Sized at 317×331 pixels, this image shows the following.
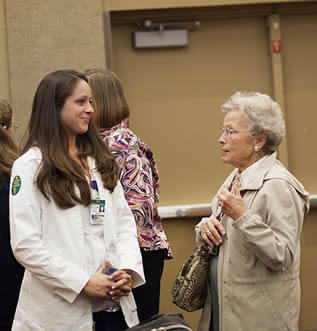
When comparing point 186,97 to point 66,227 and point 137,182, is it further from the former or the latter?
point 66,227

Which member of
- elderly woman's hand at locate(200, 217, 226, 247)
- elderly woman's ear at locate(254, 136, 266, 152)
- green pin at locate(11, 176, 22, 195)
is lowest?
elderly woman's hand at locate(200, 217, 226, 247)

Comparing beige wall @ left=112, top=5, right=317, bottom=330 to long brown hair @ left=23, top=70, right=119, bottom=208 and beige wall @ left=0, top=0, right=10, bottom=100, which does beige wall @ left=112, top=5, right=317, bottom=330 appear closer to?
beige wall @ left=0, top=0, right=10, bottom=100

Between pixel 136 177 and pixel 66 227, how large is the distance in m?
0.89

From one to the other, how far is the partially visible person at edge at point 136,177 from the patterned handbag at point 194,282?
0.66 ft

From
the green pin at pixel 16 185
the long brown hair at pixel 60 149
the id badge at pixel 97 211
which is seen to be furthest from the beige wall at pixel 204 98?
the green pin at pixel 16 185

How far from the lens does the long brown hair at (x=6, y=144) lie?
324 cm

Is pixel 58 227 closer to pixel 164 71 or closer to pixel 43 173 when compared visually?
pixel 43 173

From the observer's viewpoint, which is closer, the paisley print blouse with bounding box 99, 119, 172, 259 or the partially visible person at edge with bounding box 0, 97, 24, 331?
the partially visible person at edge with bounding box 0, 97, 24, 331

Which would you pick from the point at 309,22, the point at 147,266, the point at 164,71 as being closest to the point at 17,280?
the point at 147,266

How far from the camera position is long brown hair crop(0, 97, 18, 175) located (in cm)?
324

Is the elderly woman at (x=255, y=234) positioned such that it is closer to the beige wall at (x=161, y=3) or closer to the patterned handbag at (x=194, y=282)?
the patterned handbag at (x=194, y=282)

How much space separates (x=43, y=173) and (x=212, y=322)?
126 cm

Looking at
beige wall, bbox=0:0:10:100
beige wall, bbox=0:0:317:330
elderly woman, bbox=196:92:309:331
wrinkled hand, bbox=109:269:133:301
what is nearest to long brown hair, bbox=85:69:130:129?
elderly woman, bbox=196:92:309:331

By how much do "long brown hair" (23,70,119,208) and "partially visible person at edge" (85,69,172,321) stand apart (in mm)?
508
